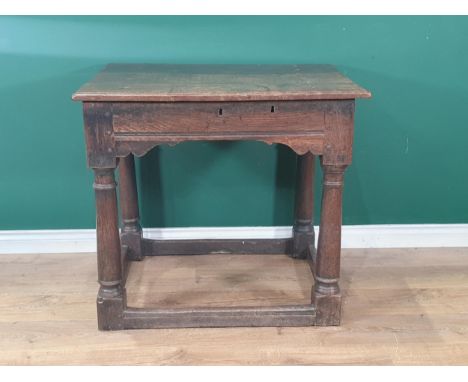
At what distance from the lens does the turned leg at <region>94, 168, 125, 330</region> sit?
1.80 metres

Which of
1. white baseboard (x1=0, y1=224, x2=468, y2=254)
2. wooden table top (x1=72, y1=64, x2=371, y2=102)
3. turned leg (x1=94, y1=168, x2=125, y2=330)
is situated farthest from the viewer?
white baseboard (x1=0, y1=224, x2=468, y2=254)

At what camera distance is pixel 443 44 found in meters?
2.30

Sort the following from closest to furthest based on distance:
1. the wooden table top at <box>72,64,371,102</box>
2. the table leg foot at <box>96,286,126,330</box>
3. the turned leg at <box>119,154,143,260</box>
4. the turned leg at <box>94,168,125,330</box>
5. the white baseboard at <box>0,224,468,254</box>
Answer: the wooden table top at <box>72,64,371,102</box>, the turned leg at <box>94,168,125,330</box>, the table leg foot at <box>96,286,126,330</box>, the turned leg at <box>119,154,143,260</box>, the white baseboard at <box>0,224,468,254</box>

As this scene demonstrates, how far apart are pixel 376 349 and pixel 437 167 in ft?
2.87

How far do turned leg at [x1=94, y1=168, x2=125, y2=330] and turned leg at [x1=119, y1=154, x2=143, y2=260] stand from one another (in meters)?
0.41

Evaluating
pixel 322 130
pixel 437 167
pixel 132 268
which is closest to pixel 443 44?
pixel 437 167

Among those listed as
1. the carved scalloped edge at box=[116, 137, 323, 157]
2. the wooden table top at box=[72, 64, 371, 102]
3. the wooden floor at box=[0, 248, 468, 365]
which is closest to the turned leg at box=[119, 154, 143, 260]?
the wooden floor at box=[0, 248, 468, 365]

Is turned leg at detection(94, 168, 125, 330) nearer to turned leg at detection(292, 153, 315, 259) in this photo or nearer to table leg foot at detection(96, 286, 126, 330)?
table leg foot at detection(96, 286, 126, 330)

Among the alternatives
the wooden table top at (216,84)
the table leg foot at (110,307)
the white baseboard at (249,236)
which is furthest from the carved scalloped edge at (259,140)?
the white baseboard at (249,236)

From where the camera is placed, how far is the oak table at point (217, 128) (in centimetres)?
171

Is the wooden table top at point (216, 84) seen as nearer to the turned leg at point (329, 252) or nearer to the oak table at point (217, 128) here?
the oak table at point (217, 128)

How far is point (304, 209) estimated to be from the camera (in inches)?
91.7

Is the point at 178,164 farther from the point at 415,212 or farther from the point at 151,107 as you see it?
the point at 415,212
